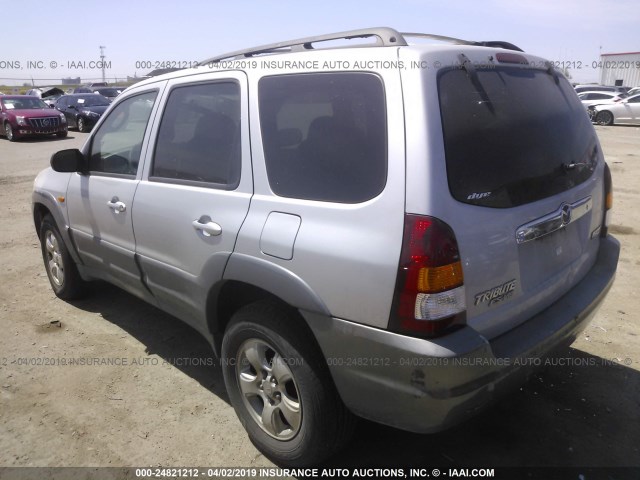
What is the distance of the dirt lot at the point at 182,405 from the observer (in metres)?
2.65

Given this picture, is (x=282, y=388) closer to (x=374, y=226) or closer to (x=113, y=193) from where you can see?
(x=374, y=226)

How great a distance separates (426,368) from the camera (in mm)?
1870

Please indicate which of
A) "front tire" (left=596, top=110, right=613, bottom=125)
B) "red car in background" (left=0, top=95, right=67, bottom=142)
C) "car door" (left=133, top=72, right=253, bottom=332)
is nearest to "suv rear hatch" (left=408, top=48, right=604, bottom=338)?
"car door" (left=133, top=72, right=253, bottom=332)

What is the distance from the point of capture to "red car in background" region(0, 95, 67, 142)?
56.9 ft

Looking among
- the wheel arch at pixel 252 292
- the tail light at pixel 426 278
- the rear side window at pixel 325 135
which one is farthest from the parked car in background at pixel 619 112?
the tail light at pixel 426 278

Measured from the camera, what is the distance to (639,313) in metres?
4.08

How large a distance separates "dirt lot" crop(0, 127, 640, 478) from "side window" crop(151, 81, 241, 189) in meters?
1.39

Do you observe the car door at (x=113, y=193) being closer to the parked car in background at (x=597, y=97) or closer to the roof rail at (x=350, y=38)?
the roof rail at (x=350, y=38)

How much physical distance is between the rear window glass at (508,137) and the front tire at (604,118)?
22947 mm

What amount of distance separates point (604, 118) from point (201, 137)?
2403 cm

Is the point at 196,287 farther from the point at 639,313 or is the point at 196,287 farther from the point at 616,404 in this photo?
the point at 639,313

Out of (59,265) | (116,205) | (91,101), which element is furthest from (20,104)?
(116,205)

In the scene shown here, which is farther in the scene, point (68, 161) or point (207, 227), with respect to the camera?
point (68, 161)

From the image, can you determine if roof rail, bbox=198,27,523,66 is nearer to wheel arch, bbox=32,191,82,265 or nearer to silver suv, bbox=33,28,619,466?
silver suv, bbox=33,28,619,466
